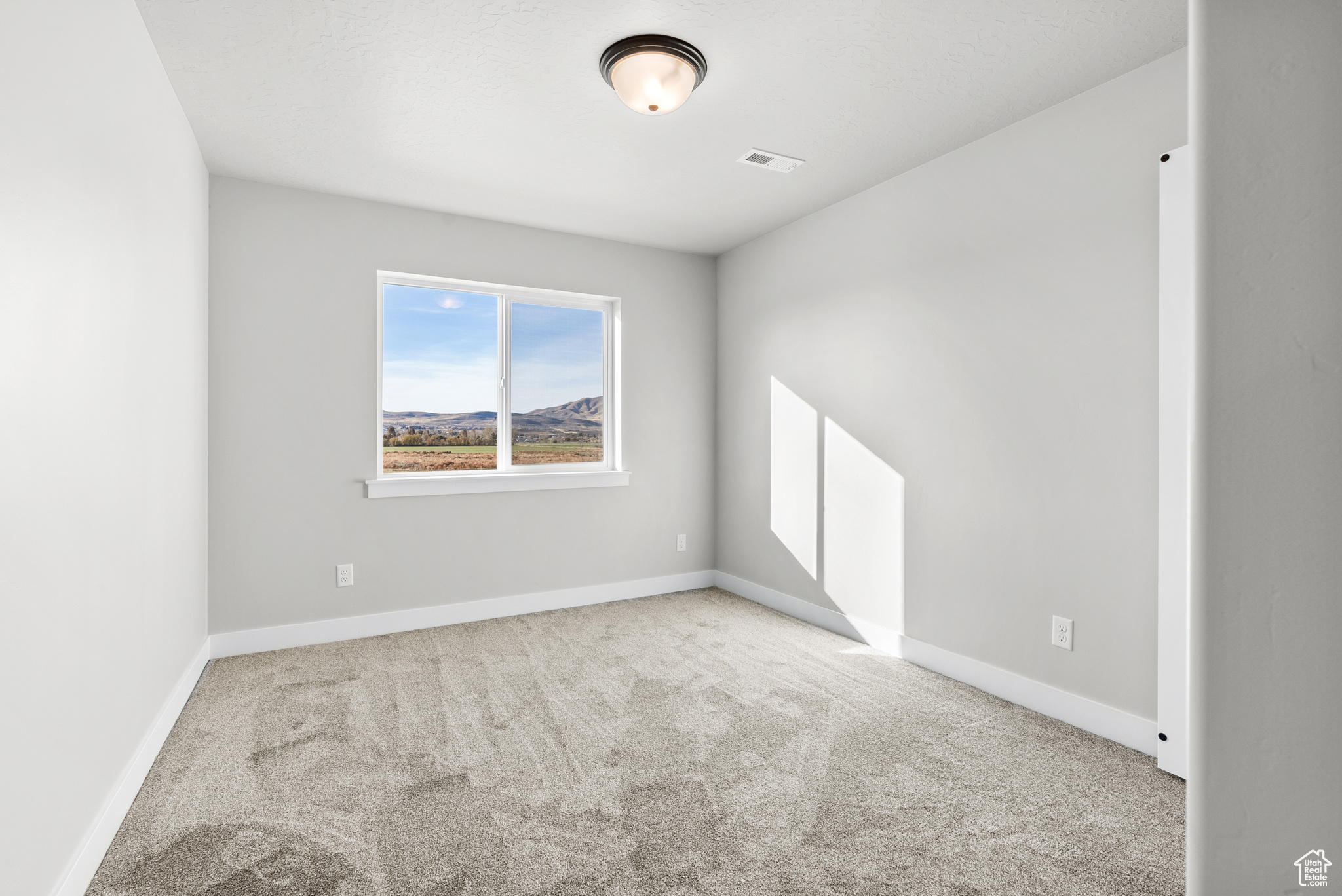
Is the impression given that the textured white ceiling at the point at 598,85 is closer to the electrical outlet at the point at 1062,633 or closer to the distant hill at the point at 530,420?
the distant hill at the point at 530,420

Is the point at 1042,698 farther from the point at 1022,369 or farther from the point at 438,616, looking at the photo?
the point at 438,616

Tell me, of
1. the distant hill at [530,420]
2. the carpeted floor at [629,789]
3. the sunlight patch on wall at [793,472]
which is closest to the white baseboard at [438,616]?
the carpeted floor at [629,789]

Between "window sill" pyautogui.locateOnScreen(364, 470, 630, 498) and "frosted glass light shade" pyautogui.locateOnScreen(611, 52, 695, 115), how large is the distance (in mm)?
2323

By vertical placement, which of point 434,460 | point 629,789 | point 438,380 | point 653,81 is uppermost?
point 653,81

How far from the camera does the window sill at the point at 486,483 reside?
3662 millimetres

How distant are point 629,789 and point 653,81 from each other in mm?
2290

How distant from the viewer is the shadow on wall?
3.35 metres

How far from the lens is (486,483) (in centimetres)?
395

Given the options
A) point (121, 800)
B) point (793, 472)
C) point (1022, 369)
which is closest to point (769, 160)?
point (1022, 369)

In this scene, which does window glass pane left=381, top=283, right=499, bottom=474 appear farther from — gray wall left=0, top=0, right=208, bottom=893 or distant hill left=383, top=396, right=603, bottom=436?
gray wall left=0, top=0, right=208, bottom=893

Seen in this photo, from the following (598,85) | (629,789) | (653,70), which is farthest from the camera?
(598,85)

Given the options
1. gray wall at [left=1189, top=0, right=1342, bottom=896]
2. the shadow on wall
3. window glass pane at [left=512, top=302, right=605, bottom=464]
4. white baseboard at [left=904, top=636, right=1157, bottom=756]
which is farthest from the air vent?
gray wall at [left=1189, top=0, right=1342, bottom=896]

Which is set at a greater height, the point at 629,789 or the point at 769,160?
the point at 769,160

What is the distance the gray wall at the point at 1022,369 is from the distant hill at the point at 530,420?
4.93 ft
